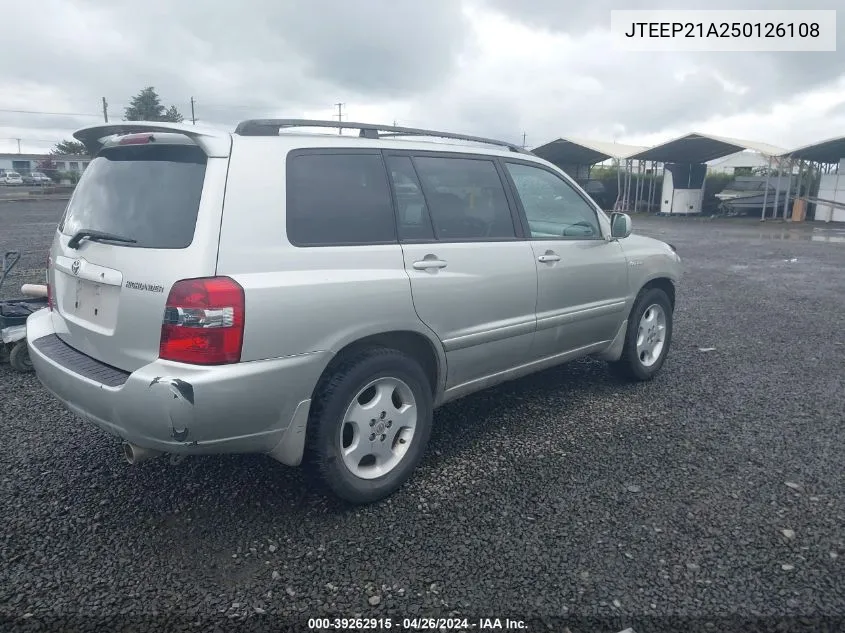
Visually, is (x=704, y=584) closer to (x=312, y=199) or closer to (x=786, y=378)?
(x=312, y=199)

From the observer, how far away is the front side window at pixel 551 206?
4.08 m

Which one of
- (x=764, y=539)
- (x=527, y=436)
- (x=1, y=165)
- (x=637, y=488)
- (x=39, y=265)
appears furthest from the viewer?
(x=1, y=165)

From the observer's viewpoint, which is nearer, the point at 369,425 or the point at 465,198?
the point at 369,425

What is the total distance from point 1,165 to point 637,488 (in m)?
95.8

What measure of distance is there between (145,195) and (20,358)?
3.00 metres

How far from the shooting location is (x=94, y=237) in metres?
2.97

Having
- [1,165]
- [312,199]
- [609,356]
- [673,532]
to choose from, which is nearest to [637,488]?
[673,532]

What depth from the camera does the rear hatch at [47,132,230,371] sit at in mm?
2625

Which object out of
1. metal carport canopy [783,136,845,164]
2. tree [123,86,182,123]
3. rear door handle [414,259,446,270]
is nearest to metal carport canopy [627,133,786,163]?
metal carport canopy [783,136,845,164]

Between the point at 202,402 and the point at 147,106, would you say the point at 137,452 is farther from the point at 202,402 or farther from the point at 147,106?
the point at 147,106

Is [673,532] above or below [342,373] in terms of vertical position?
below

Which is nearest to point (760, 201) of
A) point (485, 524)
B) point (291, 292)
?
A: point (485, 524)

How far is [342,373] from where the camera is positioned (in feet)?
9.63

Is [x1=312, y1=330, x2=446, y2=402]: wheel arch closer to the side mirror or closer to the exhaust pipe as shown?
the exhaust pipe
